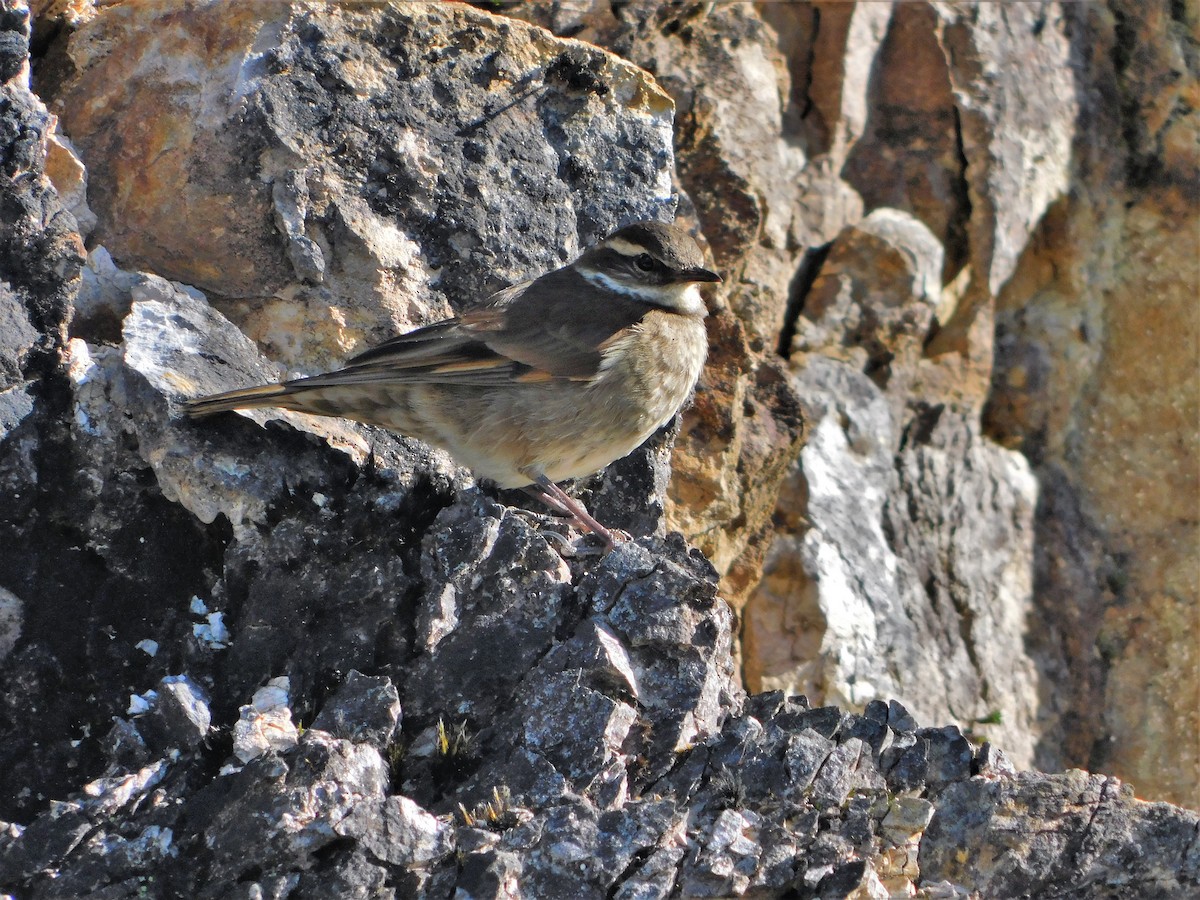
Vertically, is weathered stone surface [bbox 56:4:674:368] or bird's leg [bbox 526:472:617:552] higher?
weathered stone surface [bbox 56:4:674:368]

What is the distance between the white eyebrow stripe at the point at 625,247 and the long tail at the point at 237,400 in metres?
1.92

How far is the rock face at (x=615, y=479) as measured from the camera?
173 inches

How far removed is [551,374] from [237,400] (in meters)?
1.47

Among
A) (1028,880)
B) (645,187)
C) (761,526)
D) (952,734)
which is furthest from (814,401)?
(1028,880)

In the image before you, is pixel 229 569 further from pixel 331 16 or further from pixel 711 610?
pixel 331 16

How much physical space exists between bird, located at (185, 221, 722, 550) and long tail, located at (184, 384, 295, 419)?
24 cm

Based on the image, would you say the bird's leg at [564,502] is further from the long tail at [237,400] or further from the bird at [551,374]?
the long tail at [237,400]

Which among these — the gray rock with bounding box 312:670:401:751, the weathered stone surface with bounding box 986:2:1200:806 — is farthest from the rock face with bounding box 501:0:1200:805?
the gray rock with bounding box 312:670:401:751

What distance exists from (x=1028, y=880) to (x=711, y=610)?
1.46 m

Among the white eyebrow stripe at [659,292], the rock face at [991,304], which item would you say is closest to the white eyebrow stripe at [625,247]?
the white eyebrow stripe at [659,292]

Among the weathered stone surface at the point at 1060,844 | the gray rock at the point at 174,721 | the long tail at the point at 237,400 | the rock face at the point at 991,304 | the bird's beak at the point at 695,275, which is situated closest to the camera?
the gray rock at the point at 174,721

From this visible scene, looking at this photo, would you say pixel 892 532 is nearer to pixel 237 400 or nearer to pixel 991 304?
pixel 991 304

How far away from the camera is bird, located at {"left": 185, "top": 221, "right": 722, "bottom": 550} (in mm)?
5637

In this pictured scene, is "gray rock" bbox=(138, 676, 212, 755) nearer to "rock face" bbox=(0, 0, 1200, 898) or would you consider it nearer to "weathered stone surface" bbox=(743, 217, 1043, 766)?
"rock face" bbox=(0, 0, 1200, 898)
